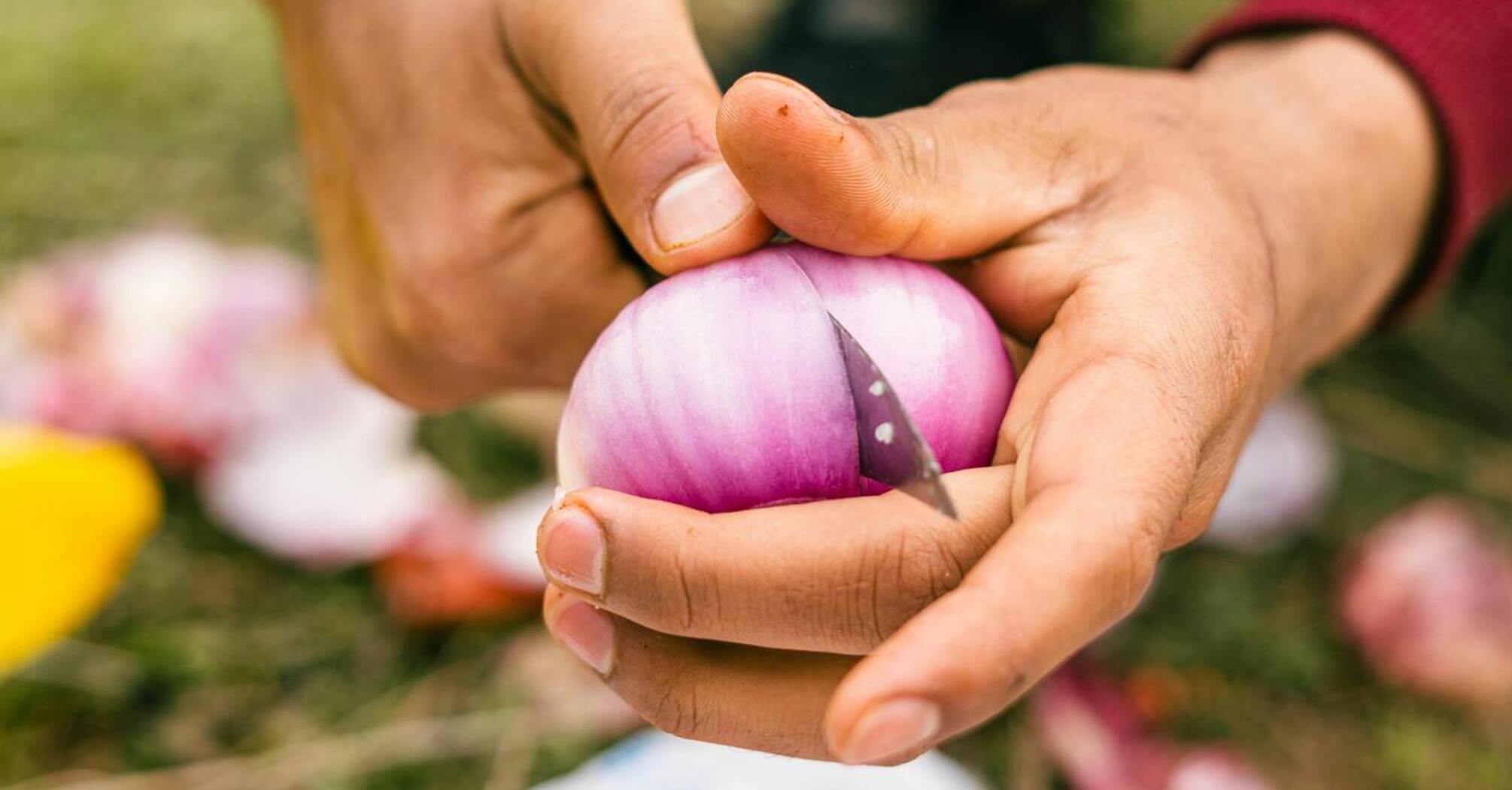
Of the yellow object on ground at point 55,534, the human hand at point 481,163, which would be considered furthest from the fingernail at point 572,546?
the yellow object on ground at point 55,534

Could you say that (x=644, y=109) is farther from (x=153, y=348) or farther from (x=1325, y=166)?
(x=153, y=348)

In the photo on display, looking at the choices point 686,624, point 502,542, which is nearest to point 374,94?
point 502,542

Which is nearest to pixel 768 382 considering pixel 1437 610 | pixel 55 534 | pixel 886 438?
pixel 886 438

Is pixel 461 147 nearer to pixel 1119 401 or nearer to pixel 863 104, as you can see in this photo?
pixel 1119 401

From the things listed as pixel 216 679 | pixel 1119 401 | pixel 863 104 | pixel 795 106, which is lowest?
pixel 216 679

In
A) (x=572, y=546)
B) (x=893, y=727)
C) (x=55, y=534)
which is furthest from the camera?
(x=55, y=534)

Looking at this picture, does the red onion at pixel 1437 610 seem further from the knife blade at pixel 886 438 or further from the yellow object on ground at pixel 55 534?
the yellow object on ground at pixel 55 534
